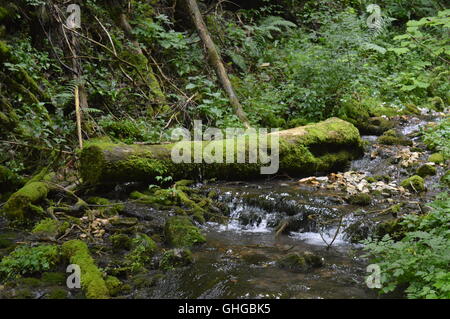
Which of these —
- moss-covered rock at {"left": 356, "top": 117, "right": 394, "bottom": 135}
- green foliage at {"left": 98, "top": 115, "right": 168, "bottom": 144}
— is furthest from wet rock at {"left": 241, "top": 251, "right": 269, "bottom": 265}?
moss-covered rock at {"left": 356, "top": 117, "right": 394, "bottom": 135}

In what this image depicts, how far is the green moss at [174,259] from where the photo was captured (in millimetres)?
4414

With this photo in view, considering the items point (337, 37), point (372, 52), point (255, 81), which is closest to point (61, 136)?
point (255, 81)

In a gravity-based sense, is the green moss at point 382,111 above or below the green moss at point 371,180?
above

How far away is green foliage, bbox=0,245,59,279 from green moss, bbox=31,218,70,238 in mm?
581

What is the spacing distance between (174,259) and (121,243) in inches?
29.8

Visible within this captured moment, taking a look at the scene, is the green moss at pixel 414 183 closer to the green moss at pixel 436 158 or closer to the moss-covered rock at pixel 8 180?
the green moss at pixel 436 158

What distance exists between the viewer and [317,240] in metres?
5.52

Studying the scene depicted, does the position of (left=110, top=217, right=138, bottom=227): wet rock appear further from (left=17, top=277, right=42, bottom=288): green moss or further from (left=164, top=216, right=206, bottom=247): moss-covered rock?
(left=17, top=277, right=42, bottom=288): green moss

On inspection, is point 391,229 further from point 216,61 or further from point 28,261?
point 216,61

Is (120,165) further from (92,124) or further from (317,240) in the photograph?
(317,240)

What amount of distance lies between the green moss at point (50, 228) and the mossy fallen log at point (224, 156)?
122 cm

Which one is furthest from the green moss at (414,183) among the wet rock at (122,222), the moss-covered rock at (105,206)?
the moss-covered rock at (105,206)

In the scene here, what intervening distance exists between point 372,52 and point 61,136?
35.5 ft

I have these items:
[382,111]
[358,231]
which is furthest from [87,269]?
[382,111]
